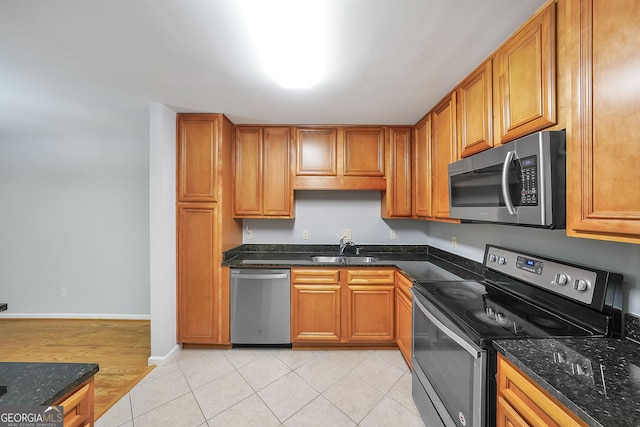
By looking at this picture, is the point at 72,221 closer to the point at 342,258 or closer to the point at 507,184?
the point at 342,258

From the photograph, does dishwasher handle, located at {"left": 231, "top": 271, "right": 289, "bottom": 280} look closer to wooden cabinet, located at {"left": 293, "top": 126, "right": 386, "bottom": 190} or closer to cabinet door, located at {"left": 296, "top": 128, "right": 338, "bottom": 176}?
wooden cabinet, located at {"left": 293, "top": 126, "right": 386, "bottom": 190}

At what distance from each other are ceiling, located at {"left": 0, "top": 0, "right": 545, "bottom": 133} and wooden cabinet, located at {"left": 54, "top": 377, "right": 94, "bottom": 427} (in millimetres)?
1583

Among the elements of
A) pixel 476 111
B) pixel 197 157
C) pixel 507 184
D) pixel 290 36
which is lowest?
pixel 507 184

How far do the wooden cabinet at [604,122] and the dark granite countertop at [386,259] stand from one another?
115cm

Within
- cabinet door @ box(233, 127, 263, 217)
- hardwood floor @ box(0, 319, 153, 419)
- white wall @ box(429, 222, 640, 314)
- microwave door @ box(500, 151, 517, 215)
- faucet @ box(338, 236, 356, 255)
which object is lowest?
hardwood floor @ box(0, 319, 153, 419)

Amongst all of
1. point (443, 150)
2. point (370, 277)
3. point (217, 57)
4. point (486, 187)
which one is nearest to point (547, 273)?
point (486, 187)

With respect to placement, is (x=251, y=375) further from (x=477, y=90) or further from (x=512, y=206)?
(x=477, y=90)

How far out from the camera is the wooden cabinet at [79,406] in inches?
29.1

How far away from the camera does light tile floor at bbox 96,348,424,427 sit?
1.61 meters

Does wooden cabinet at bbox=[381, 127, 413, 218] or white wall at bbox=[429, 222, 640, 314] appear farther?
wooden cabinet at bbox=[381, 127, 413, 218]

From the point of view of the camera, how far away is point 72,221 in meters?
3.12

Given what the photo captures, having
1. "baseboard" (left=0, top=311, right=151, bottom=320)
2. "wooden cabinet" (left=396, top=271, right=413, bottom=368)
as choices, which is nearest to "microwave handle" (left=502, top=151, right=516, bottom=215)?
"wooden cabinet" (left=396, top=271, right=413, bottom=368)

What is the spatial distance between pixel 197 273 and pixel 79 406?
162 cm

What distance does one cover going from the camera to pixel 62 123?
107 inches
